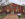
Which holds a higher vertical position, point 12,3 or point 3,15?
point 12,3

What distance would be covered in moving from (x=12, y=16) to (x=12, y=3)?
0.16 meters

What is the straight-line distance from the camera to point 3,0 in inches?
25.8

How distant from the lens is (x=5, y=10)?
655mm

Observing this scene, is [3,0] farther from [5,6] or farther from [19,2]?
[19,2]

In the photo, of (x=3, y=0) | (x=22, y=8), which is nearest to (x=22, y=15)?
(x=22, y=8)

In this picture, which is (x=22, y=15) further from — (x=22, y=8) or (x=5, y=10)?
(x=5, y=10)

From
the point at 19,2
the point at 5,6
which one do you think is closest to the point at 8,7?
the point at 5,6

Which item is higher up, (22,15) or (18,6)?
(18,6)

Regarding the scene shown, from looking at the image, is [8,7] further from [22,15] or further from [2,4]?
[22,15]

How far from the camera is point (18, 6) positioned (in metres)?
0.66

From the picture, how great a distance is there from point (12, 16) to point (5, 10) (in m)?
0.11

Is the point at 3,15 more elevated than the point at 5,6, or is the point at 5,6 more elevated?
the point at 5,6

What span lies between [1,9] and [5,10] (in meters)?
0.05

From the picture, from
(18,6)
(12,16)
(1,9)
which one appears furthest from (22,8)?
(1,9)
